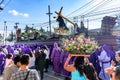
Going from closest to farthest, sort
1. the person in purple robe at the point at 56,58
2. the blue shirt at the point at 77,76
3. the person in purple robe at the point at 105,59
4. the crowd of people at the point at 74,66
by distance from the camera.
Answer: the crowd of people at the point at 74,66 < the blue shirt at the point at 77,76 < the person in purple robe at the point at 105,59 < the person in purple robe at the point at 56,58

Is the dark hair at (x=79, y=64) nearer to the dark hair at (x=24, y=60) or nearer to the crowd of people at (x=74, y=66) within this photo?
the crowd of people at (x=74, y=66)

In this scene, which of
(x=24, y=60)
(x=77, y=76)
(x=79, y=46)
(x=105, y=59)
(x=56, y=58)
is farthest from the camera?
(x=56, y=58)

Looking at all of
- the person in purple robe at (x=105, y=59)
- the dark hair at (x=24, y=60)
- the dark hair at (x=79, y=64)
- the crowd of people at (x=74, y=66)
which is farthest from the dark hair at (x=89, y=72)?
the person in purple robe at (x=105, y=59)

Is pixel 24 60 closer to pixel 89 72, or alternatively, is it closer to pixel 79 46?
pixel 89 72

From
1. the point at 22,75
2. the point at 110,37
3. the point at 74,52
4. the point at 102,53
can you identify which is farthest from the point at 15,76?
the point at 110,37

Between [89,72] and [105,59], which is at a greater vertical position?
[89,72]

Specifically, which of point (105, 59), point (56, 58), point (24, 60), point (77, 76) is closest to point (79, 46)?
point (77, 76)

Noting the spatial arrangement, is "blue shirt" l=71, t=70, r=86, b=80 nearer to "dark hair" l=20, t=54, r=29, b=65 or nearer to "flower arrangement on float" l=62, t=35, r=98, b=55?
"dark hair" l=20, t=54, r=29, b=65

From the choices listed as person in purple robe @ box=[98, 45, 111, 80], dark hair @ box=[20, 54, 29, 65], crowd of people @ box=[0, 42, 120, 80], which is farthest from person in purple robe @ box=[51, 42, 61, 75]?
dark hair @ box=[20, 54, 29, 65]

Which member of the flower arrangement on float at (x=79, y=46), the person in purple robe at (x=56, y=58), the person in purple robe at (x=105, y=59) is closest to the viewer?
the flower arrangement on float at (x=79, y=46)

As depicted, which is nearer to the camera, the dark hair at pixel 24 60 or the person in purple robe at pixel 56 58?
the dark hair at pixel 24 60

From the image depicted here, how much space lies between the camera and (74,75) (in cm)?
602

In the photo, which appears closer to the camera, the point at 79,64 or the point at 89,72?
the point at 89,72

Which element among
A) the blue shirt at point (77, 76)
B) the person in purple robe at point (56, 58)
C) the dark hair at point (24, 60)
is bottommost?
the person in purple robe at point (56, 58)
